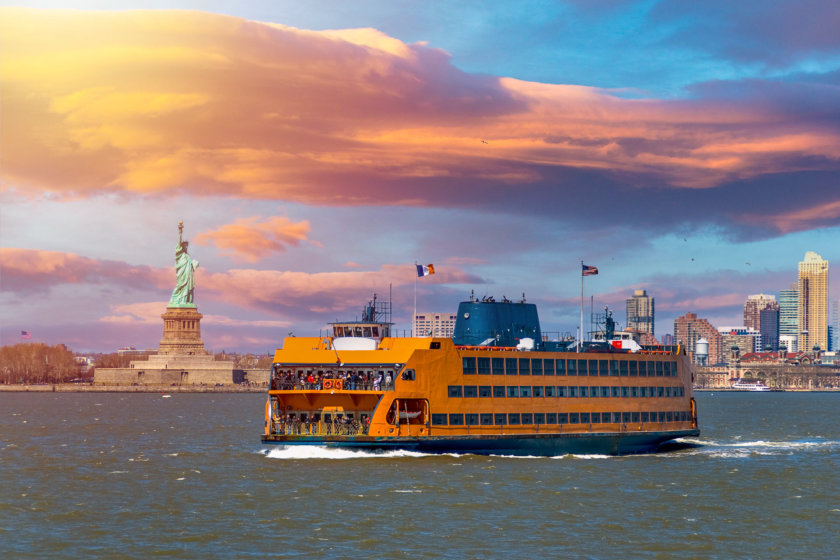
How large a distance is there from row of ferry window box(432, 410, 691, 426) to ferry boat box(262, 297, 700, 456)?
6 centimetres

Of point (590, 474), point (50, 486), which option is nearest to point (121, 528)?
point (50, 486)

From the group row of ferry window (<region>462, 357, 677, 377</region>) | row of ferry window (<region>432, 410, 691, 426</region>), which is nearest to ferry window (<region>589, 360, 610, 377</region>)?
row of ferry window (<region>462, 357, 677, 377</region>)

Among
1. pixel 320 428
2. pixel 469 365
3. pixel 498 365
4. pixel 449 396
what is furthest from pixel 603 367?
pixel 320 428

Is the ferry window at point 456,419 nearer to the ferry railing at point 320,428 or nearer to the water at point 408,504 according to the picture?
the water at point 408,504

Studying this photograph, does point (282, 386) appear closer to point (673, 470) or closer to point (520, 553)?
point (673, 470)

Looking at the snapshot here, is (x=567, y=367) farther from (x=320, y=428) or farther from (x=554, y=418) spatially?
(x=320, y=428)

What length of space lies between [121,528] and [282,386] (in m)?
20.9

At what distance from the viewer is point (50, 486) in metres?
56.9

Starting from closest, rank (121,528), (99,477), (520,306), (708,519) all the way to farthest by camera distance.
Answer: (121,528)
(708,519)
(99,477)
(520,306)

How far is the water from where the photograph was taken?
41.2 meters

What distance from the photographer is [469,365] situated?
212 ft

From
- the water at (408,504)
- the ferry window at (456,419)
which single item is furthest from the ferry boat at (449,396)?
the water at (408,504)

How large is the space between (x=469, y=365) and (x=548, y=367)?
20.5 feet

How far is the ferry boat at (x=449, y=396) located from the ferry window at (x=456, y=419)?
6cm
